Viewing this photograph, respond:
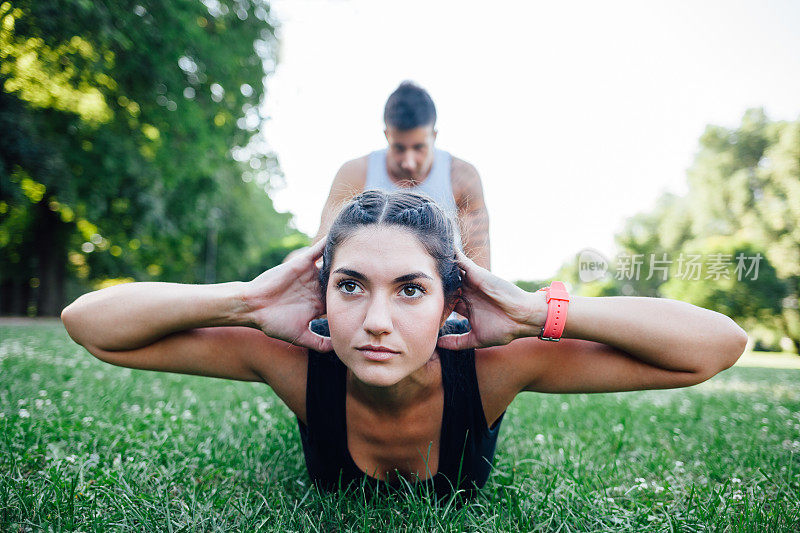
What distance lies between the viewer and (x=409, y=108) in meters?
3.97

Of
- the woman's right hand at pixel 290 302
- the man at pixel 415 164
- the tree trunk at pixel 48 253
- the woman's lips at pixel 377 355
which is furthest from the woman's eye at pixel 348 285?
the tree trunk at pixel 48 253

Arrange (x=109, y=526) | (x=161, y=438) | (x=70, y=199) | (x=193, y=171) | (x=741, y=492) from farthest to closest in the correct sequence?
(x=193, y=171)
(x=70, y=199)
(x=161, y=438)
(x=741, y=492)
(x=109, y=526)

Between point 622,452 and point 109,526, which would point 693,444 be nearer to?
point 622,452

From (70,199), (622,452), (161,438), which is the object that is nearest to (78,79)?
(70,199)

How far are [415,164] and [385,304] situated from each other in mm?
2187

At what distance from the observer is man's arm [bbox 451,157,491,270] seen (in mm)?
3465

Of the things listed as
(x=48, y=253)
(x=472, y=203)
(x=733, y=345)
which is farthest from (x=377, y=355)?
(x=48, y=253)

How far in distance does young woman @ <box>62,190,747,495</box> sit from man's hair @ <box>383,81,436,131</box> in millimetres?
1798

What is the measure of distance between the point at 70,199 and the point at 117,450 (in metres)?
15.8

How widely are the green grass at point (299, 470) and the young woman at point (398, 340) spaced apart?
0.27 meters

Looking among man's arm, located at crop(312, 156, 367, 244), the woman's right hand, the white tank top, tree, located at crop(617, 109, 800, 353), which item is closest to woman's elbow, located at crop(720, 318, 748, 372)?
the woman's right hand

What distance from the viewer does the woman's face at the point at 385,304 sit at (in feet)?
6.51

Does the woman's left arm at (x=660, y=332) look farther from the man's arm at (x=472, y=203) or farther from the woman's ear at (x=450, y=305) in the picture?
the man's arm at (x=472, y=203)

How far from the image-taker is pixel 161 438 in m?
3.44
